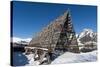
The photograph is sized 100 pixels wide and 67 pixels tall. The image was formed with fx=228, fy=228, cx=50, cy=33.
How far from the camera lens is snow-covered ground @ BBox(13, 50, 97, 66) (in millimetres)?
2492

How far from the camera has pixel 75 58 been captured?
2781 mm

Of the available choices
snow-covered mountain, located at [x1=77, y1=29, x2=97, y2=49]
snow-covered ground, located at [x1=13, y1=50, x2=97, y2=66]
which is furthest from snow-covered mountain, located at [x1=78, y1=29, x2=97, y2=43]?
snow-covered ground, located at [x1=13, y1=50, x2=97, y2=66]

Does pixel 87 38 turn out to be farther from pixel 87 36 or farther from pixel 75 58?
pixel 75 58

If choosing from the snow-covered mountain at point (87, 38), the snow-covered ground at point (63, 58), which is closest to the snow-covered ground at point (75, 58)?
the snow-covered ground at point (63, 58)

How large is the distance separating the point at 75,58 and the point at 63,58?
6.5 inches

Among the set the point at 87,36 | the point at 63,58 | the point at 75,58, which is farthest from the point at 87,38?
the point at 63,58

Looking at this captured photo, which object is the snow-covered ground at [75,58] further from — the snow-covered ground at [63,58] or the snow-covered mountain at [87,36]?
the snow-covered mountain at [87,36]

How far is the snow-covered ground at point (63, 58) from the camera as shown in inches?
98.1

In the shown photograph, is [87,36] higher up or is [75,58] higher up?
[87,36]

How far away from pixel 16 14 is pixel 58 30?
1.79 feet

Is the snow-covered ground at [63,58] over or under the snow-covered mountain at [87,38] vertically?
under

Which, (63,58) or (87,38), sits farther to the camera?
(87,38)

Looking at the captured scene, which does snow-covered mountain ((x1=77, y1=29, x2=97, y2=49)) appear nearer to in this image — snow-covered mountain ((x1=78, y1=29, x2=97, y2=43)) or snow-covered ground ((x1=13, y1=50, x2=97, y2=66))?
snow-covered mountain ((x1=78, y1=29, x2=97, y2=43))

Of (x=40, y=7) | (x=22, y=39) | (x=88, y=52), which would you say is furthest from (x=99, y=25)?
(x=22, y=39)
